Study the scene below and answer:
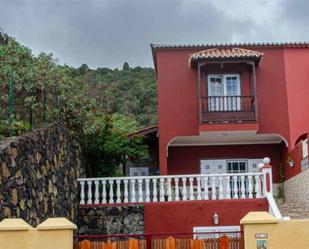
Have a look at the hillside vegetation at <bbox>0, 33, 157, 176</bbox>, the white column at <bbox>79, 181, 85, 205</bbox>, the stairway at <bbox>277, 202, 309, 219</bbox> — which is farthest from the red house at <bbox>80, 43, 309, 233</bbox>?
the white column at <bbox>79, 181, 85, 205</bbox>

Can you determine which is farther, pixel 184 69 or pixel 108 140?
pixel 184 69

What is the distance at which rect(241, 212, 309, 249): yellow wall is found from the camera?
8.78 metres

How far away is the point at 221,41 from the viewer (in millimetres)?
20219

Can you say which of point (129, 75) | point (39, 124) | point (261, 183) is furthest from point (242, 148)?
point (129, 75)

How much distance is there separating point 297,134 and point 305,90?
166 centimetres

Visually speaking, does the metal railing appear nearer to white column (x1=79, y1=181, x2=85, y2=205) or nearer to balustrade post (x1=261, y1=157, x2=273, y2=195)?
balustrade post (x1=261, y1=157, x2=273, y2=195)

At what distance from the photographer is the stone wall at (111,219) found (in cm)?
1550

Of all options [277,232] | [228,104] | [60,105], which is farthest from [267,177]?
[277,232]

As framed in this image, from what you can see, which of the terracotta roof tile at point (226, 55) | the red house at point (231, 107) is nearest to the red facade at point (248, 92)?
the red house at point (231, 107)

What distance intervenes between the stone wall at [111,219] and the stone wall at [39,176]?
1.73ft

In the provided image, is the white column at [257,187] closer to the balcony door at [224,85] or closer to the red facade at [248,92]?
the red facade at [248,92]

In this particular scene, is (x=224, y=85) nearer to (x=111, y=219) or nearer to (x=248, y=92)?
(x=248, y=92)

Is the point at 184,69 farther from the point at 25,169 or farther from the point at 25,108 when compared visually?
the point at 25,169

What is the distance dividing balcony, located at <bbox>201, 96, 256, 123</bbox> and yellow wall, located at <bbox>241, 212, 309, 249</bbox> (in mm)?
10362
